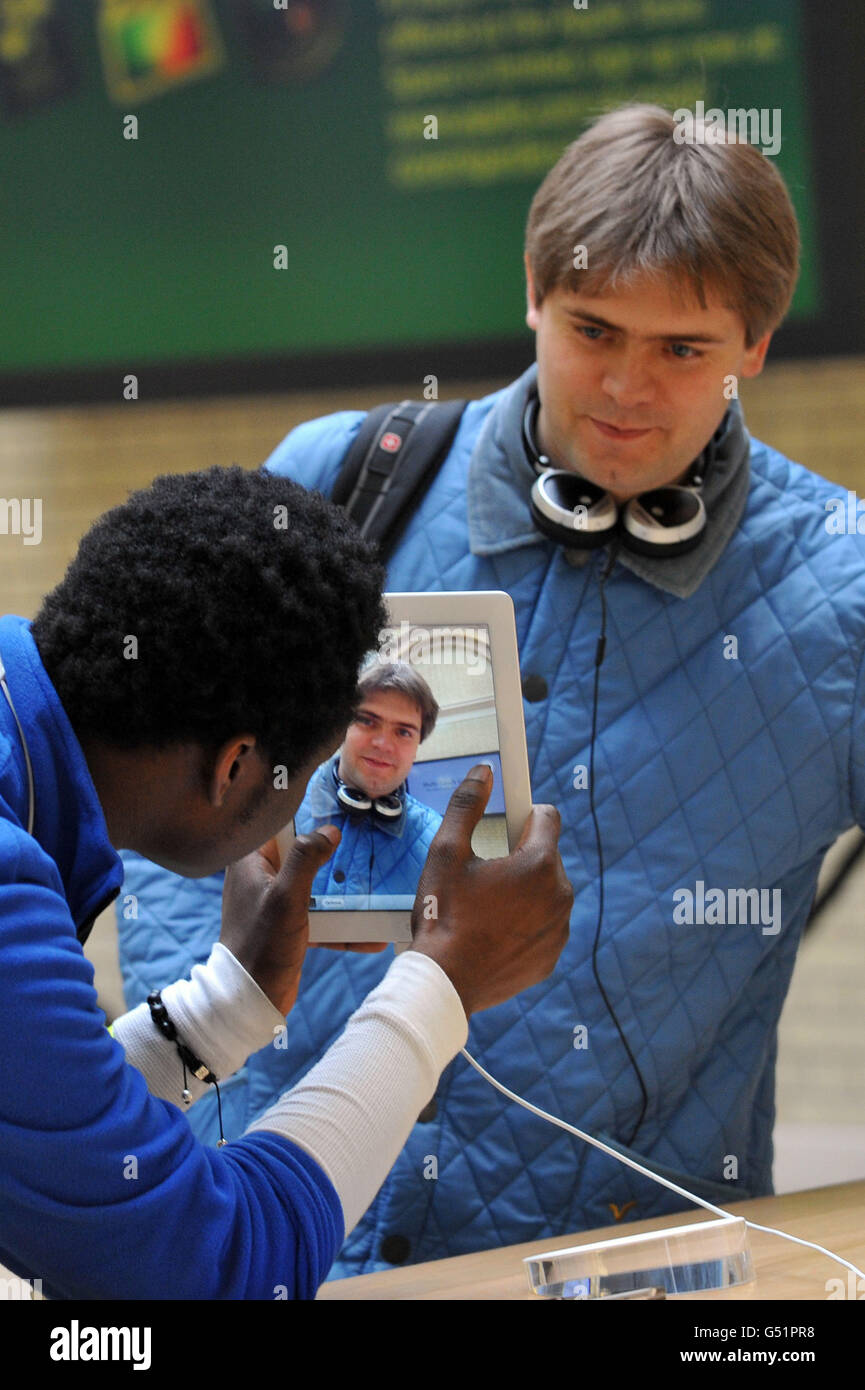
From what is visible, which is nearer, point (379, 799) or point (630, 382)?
point (379, 799)

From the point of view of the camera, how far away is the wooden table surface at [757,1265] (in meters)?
1.26

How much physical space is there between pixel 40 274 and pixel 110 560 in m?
2.17

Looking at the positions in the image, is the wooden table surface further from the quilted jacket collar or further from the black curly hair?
the quilted jacket collar

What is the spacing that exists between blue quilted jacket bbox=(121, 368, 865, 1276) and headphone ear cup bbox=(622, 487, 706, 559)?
0.08 ft

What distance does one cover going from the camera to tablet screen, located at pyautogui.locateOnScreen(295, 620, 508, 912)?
4.33 feet

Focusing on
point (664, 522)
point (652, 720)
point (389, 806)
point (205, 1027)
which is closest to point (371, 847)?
point (389, 806)

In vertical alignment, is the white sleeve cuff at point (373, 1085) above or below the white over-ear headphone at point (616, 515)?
below

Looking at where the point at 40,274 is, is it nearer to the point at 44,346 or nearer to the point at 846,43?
the point at 44,346

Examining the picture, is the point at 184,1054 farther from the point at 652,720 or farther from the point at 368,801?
the point at 652,720

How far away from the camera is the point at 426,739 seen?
1336mm

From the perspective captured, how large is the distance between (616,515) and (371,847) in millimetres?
589

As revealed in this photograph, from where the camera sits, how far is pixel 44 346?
10.0ft

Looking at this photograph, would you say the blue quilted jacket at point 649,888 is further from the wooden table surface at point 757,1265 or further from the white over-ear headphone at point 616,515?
the wooden table surface at point 757,1265

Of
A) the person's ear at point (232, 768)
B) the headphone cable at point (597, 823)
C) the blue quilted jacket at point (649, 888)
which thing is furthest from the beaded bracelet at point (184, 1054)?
the headphone cable at point (597, 823)
